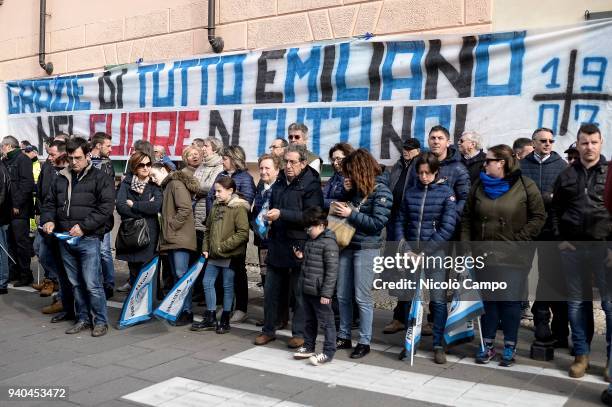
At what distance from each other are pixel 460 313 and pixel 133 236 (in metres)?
3.23

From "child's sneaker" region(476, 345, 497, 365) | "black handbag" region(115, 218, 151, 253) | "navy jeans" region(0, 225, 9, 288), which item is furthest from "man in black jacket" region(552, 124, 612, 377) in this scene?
"navy jeans" region(0, 225, 9, 288)

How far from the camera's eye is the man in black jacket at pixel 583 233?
4.69m

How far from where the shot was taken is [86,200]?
5984 millimetres

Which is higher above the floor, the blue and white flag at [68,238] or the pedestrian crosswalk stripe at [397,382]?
the blue and white flag at [68,238]

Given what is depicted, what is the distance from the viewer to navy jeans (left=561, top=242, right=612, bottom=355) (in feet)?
15.4

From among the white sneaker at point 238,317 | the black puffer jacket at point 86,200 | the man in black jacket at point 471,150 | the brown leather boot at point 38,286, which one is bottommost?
the brown leather boot at point 38,286

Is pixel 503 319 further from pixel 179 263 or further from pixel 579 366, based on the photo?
pixel 179 263

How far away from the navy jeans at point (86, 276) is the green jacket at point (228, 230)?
1012 millimetres

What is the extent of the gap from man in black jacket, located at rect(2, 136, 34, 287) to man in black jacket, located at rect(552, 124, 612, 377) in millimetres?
6166

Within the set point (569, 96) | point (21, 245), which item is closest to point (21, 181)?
point (21, 245)

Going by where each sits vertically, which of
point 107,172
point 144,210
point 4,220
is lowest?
point 4,220

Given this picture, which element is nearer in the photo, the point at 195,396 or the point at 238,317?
the point at 195,396

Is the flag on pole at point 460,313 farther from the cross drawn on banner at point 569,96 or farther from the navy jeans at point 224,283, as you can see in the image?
the cross drawn on banner at point 569,96

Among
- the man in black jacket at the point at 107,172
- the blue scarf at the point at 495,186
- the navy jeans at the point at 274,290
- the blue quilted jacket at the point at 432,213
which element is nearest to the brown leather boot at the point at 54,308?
the man in black jacket at the point at 107,172
